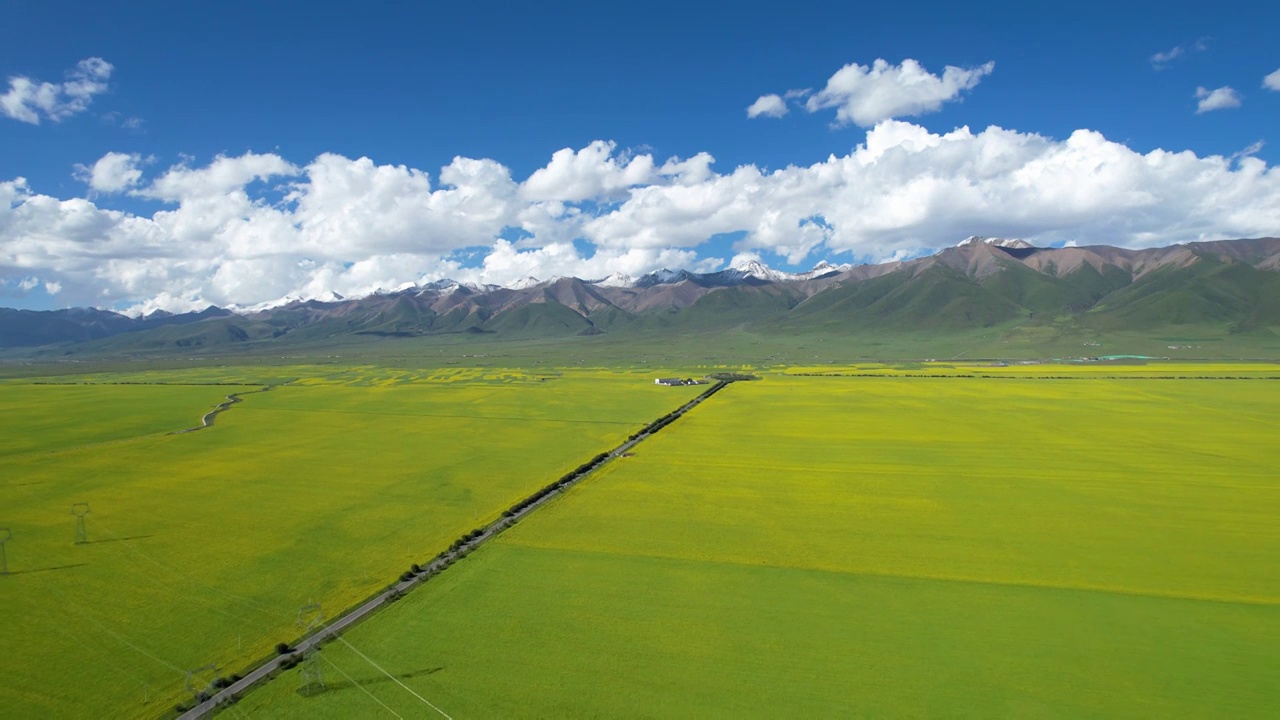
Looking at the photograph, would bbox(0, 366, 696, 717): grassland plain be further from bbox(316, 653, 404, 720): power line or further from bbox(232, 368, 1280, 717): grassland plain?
bbox(232, 368, 1280, 717): grassland plain

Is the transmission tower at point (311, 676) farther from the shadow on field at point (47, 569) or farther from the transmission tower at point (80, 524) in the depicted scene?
the transmission tower at point (80, 524)

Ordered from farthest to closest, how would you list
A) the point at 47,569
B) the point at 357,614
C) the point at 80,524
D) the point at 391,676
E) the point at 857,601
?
the point at 80,524, the point at 47,569, the point at 857,601, the point at 357,614, the point at 391,676

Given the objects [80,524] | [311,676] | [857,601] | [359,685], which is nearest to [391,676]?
[359,685]

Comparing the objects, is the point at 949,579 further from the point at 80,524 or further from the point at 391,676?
the point at 80,524

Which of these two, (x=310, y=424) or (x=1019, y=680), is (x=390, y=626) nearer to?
(x=1019, y=680)

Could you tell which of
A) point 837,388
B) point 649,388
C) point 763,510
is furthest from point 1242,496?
point 649,388
